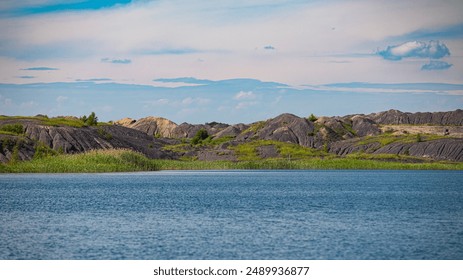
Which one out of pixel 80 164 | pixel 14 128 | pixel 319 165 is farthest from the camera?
pixel 319 165

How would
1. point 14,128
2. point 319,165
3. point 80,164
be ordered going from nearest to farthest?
1. point 80,164
2. point 14,128
3. point 319,165

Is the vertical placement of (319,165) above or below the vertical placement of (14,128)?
below

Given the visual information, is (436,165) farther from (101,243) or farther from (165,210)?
(101,243)

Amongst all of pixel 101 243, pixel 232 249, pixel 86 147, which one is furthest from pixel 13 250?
pixel 86 147

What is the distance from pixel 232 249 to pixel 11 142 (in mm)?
→ 115411

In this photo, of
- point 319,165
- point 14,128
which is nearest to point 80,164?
point 14,128

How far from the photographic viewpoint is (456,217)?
192ft

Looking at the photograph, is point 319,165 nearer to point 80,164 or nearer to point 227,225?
point 80,164

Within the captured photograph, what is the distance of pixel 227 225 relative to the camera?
52.1 metres

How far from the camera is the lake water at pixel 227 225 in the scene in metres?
40.9

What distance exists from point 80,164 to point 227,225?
76.7m

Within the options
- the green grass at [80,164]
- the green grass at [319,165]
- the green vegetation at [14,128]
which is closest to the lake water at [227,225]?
the green grass at [80,164]

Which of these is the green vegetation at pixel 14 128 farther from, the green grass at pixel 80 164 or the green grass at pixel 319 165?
the green grass at pixel 80 164

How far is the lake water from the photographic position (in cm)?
4094
